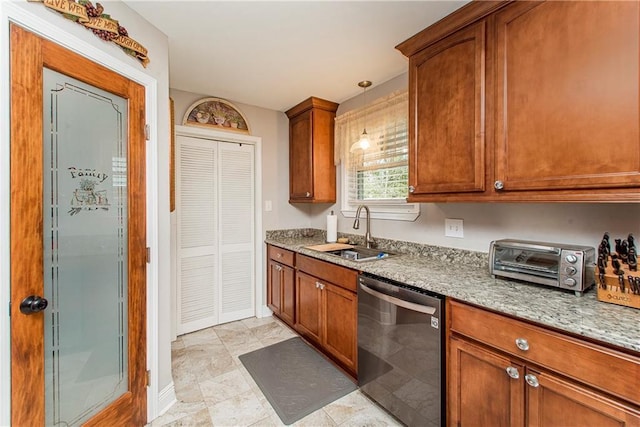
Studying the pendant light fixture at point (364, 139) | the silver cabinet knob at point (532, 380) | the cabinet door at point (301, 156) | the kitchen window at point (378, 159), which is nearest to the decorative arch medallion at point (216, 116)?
the cabinet door at point (301, 156)

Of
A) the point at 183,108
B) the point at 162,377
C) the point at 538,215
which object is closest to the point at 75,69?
the point at 183,108

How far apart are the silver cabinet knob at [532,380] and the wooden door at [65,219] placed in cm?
203

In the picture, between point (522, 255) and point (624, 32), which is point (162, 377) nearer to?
point (522, 255)

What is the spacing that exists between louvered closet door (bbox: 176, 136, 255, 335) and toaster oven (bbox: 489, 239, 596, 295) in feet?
8.46

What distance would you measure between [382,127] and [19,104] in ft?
7.72

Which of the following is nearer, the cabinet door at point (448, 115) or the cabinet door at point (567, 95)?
the cabinet door at point (567, 95)

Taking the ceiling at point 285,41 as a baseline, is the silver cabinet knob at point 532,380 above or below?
below

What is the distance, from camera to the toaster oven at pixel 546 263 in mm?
1284

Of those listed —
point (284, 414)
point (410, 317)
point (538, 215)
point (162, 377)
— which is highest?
point (538, 215)

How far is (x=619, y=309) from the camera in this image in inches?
44.4

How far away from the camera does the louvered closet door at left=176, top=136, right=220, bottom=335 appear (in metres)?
2.92

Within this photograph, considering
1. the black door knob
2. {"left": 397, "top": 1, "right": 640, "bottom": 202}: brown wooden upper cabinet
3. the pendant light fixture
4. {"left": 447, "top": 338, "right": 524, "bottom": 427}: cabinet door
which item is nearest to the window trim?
the pendant light fixture

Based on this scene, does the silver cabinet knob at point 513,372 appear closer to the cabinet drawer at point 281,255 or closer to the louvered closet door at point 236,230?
the cabinet drawer at point 281,255

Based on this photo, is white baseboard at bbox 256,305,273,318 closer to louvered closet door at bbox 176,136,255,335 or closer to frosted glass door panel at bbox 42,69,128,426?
louvered closet door at bbox 176,136,255,335
